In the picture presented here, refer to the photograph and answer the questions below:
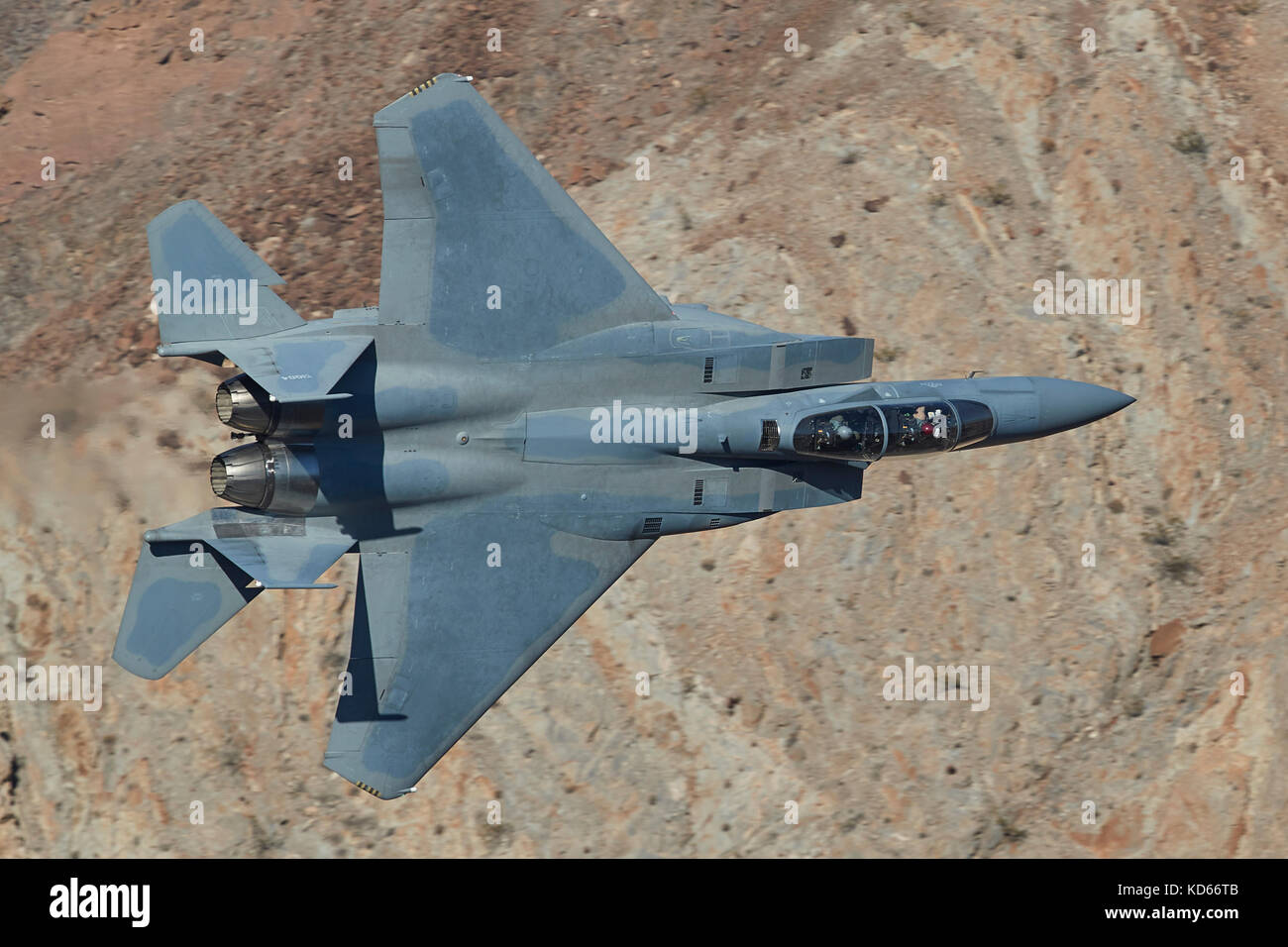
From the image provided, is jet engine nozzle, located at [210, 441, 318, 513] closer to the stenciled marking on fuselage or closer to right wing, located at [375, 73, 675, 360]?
right wing, located at [375, 73, 675, 360]

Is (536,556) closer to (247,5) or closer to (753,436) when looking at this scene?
(753,436)

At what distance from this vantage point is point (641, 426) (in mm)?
16359

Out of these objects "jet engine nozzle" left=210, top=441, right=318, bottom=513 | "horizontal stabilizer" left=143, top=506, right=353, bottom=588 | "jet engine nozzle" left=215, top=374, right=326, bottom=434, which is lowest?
"horizontal stabilizer" left=143, top=506, right=353, bottom=588

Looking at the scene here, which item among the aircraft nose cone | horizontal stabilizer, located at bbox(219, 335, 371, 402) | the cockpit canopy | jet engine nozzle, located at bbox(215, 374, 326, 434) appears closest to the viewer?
horizontal stabilizer, located at bbox(219, 335, 371, 402)

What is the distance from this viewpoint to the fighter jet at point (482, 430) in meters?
15.7

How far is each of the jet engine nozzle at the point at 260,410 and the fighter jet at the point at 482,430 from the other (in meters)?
0.26

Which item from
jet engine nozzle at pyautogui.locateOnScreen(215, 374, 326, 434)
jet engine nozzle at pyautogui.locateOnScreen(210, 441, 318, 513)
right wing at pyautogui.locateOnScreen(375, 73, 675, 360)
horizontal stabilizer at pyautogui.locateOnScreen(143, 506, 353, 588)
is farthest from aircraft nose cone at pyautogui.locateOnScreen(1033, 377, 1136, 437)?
jet engine nozzle at pyautogui.locateOnScreen(210, 441, 318, 513)

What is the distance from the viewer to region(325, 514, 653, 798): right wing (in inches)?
647

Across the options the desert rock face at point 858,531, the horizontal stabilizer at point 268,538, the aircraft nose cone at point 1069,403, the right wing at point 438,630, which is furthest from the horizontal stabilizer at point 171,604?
the aircraft nose cone at point 1069,403

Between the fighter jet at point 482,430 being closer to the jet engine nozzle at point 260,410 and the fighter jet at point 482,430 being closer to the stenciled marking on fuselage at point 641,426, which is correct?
the stenciled marking on fuselage at point 641,426

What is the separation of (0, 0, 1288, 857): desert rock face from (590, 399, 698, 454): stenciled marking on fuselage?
4.55 m

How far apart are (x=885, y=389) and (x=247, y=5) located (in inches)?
615

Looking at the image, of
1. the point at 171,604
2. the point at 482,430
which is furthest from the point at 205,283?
the point at 171,604

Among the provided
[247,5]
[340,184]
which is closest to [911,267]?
[340,184]
